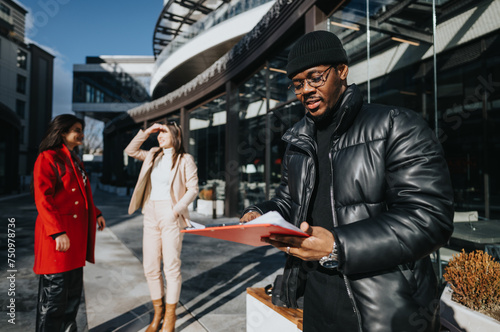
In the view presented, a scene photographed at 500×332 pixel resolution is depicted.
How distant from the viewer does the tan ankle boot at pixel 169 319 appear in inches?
128

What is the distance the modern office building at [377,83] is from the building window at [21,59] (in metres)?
30.6

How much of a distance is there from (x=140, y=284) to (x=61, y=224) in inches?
98.7

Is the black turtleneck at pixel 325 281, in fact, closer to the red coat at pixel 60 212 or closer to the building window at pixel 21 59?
the red coat at pixel 60 212

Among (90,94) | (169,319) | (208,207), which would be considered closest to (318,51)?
(169,319)

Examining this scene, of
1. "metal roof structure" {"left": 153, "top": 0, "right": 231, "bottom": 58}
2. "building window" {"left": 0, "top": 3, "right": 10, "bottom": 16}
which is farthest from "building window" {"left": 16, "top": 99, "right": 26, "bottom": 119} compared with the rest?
"metal roof structure" {"left": 153, "top": 0, "right": 231, "bottom": 58}

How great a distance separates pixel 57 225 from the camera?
8.34 ft

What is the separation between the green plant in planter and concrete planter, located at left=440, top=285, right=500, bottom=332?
105mm

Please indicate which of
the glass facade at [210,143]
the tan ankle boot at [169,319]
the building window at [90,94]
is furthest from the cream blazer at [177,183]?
the building window at [90,94]

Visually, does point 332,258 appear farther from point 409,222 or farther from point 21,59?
point 21,59

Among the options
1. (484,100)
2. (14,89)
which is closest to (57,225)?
(484,100)

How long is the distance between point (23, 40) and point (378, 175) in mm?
42648

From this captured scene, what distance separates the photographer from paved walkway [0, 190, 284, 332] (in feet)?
11.7

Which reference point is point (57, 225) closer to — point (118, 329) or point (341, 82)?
point (118, 329)

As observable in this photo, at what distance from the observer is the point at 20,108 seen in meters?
34.9
